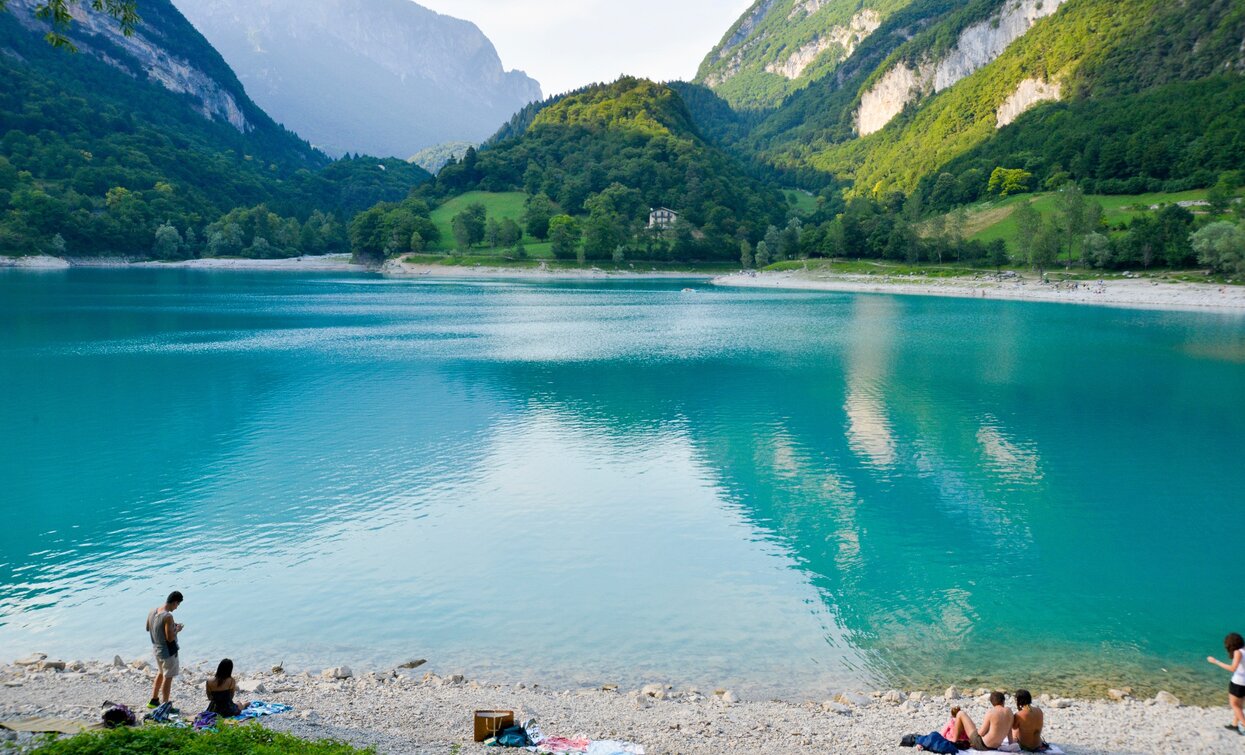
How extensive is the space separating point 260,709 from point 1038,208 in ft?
515

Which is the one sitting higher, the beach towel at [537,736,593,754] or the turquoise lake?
the beach towel at [537,736,593,754]

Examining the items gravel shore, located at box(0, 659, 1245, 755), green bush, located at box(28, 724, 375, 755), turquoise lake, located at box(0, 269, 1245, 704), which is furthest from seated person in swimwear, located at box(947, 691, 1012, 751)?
green bush, located at box(28, 724, 375, 755)

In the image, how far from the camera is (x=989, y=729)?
10.3 metres

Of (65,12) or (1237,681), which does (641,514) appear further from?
(65,12)

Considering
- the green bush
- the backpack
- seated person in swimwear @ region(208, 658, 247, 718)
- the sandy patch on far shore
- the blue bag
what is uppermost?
the sandy patch on far shore

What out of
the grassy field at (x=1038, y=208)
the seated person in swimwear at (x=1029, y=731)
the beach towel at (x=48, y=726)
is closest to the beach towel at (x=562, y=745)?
the beach towel at (x=48, y=726)

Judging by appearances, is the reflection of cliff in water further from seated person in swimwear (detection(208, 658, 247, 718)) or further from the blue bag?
seated person in swimwear (detection(208, 658, 247, 718))

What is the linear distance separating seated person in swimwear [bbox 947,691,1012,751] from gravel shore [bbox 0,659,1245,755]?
0.84m

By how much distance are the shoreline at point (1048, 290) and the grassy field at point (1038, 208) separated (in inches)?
919

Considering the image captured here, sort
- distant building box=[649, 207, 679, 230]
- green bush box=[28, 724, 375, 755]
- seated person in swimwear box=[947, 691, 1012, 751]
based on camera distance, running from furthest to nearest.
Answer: distant building box=[649, 207, 679, 230], seated person in swimwear box=[947, 691, 1012, 751], green bush box=[28, 724, 375, 755]

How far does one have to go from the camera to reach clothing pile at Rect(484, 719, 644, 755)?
9.78m

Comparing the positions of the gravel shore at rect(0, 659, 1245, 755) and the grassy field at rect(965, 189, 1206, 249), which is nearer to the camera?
the gravel shore at rect(0, 659, 1245, 755)

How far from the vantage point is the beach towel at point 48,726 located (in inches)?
344

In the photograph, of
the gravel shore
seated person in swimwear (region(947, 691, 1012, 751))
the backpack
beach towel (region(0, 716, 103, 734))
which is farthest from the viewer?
the gravel shore
